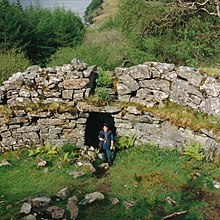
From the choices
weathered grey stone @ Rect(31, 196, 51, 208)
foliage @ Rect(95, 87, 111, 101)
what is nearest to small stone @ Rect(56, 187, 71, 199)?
weathered grey stone @ Rect(31, 196, 51, 208)

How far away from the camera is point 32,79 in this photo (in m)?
13.5

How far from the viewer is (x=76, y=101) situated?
1348 cm

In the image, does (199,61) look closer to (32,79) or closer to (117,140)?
(117,140)

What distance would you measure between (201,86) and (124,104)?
312cm

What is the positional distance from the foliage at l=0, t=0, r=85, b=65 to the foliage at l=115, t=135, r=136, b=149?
652 inches

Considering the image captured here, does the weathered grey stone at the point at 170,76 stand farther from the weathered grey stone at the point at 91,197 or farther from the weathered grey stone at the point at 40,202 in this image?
the weathered grey stone at the point at 40,202

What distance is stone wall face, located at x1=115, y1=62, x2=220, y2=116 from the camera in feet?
41.2

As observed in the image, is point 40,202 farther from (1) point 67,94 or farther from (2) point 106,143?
(1) point 67,94

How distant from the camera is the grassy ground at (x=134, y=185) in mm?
9172

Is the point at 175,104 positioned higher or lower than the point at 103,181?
higher

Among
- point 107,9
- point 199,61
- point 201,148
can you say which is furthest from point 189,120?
point 107,9

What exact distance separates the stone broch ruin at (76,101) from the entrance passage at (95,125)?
110cm

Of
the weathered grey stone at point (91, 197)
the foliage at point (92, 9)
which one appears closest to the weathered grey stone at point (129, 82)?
the weathered grey stone at point (91, 197)

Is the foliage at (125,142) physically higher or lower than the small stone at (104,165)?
higher
